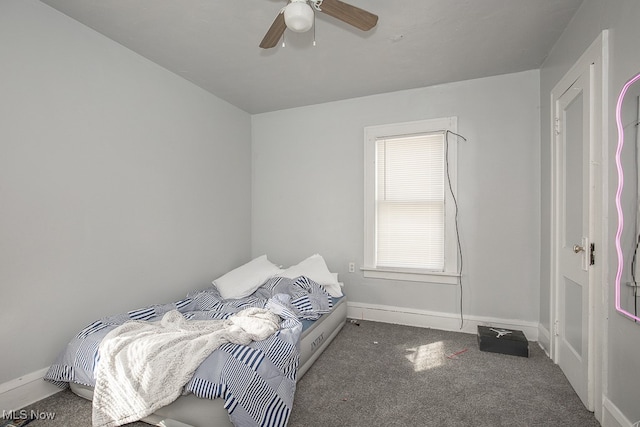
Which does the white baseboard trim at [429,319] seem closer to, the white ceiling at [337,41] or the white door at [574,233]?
the white door at [574,233]

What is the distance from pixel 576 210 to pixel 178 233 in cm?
337

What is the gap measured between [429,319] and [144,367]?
106 inches

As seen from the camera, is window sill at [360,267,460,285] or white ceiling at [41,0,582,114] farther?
window sill at [360,267,460,285]

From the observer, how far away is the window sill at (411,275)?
3.15m

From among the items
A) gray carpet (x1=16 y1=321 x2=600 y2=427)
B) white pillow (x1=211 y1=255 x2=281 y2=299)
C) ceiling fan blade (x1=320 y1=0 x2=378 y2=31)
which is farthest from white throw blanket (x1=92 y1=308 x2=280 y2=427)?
ceiling fan blade (x1=320 y1=0 x2=378 y2=31)

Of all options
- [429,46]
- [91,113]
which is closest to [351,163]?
[429,46]

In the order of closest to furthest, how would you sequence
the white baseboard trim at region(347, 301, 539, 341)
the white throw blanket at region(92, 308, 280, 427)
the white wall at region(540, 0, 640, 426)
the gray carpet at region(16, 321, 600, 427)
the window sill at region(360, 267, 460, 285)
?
the white wall at region(540, 0, 640, 426) < the white throw blanket at region(92, 308, 280, 427) < the gray carpet at region(16, 321, 600, 427) < the white baseboard trim at region(347, 301, 539, 341) < the window sill at region(360, 267, 460, 285)

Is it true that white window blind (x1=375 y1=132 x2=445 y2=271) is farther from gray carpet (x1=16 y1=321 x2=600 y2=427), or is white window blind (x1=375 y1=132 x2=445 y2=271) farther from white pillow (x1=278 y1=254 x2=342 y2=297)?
gray carpet (x1=16 y1=321 x2=600 y2=427)

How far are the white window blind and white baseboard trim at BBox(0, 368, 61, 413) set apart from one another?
2.97 m

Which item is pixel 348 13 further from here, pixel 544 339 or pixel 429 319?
pixel 544 339

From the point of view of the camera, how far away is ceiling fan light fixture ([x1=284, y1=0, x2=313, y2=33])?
150 cm

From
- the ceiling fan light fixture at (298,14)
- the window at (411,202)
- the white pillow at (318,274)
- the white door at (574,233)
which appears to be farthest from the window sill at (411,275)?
the ceiling fan light fixture at (298,14)

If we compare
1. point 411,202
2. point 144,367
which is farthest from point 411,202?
point 144,367

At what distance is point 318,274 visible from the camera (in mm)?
3213
